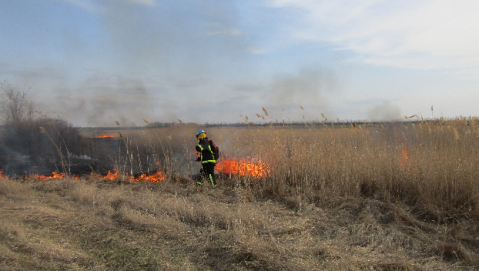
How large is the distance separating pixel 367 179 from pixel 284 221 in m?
3.14

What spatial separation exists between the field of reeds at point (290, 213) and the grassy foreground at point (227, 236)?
19mm

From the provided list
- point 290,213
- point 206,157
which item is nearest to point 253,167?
point 206,157

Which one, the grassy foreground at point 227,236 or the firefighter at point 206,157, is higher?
the firefighter at point 206,157

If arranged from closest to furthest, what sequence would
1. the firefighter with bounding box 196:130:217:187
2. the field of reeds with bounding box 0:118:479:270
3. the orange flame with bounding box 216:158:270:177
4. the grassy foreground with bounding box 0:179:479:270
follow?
the grassy foreground with bounding box 0:179:479:270, the field of reeds with bounding box 0:118:479:270, the orange flame with bounding box 216:158:270:177, the firefighter with bounding box 196:130:217:187

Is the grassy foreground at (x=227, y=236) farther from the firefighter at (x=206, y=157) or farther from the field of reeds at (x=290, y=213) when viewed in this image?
the firefighter at (x=206, y=157)

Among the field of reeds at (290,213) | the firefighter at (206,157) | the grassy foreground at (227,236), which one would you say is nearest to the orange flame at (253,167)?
the field of reeds at (290,213)

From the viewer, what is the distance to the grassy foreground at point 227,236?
11.0 feet

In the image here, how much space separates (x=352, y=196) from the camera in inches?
246

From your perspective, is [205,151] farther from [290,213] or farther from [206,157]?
[290,213]

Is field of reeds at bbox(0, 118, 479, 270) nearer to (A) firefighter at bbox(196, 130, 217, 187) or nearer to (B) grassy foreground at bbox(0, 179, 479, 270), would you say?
(B) grassy foreground at bbox(0, 179, 479, 270)

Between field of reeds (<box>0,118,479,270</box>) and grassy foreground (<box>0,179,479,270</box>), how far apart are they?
0.02 m

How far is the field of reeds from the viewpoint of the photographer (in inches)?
136

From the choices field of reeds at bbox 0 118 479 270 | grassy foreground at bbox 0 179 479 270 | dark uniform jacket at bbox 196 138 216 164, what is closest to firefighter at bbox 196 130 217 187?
dark uniform jacket at bbox 196 138 216 164

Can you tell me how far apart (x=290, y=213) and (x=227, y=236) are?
185cm
